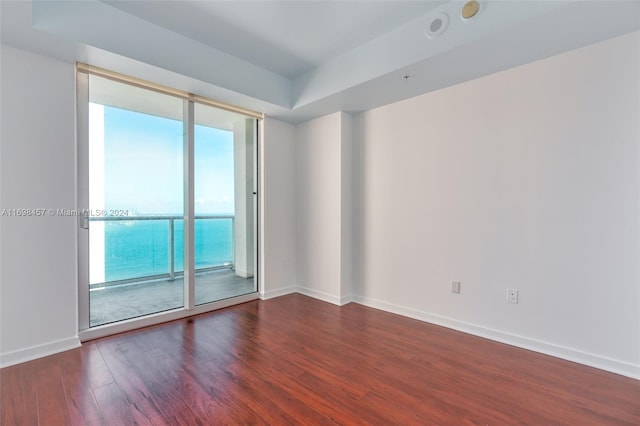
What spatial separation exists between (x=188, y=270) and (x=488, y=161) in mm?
3183

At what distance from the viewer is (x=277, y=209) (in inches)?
158

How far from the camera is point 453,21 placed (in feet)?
7.11

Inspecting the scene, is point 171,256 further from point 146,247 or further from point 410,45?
point 410,45

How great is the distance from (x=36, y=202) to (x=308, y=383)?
2.46m

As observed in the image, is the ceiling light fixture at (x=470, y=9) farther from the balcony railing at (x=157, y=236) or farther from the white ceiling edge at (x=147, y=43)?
the balcony railing at (x=157, y=236)

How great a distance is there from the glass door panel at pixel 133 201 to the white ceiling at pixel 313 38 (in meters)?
0.47

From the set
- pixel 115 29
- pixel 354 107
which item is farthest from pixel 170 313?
pixel 354 107

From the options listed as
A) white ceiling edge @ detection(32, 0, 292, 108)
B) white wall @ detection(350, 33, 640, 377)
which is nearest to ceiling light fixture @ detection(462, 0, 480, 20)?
white wall @ detection(350, 33, 640, 377)

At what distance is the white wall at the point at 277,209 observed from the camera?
3.87m

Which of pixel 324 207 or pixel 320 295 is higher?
pixel 324 207

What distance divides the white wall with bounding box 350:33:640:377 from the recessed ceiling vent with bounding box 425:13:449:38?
2.39 ft

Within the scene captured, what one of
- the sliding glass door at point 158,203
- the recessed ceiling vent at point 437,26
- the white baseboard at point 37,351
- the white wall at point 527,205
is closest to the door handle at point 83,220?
the sliding glass door at point 158,203

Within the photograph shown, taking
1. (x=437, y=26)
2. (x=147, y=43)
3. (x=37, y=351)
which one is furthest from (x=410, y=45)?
(x=37, y=351)

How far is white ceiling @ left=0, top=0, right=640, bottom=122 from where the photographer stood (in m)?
1.94
